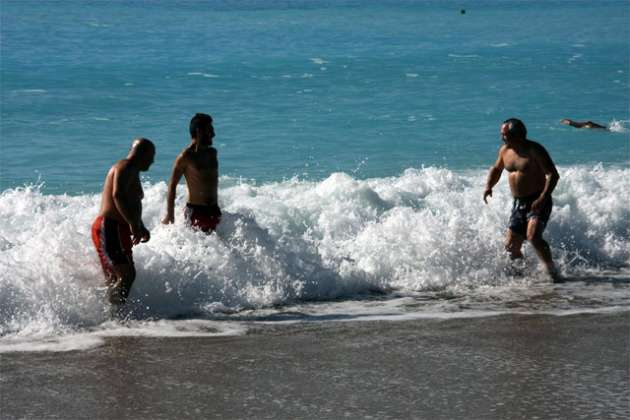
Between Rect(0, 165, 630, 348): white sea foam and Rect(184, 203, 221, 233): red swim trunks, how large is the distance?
0.34 feet

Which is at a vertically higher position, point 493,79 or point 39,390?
point 493,79

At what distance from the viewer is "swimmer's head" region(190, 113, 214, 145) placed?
912cm

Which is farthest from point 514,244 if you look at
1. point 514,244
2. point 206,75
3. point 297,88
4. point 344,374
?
point 206,75

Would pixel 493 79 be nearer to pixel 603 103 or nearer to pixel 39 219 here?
pixel 603 103

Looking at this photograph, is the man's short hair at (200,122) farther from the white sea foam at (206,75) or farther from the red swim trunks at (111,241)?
the white sea foam at (206,75)

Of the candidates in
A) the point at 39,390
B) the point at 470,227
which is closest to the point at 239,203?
the point at 470,227

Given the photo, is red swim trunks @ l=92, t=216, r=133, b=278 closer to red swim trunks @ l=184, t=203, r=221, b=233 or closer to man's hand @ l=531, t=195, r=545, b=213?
red swim trunks @ l=184, t=203, r=221, b=233

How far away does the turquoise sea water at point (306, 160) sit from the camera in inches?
358

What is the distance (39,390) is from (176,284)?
97.6 inches

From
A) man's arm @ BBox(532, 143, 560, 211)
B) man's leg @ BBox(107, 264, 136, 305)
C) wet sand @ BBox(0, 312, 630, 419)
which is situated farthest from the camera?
man's arm @ BBox(532, 143, 560, 211)

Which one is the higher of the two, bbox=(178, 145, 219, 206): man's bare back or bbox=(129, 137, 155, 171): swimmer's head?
bbox=(129, 137, 155, 171): swimmer's head

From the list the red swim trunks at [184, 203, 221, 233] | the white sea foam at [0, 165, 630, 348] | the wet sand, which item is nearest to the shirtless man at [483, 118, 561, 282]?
the white sea foam at [0, 165, 630, 348]

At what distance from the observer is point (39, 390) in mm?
6734

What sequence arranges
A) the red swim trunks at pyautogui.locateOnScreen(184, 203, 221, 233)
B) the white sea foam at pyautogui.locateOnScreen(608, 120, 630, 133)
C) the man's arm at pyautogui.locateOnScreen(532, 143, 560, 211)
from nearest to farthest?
the red swim trunks at pyautogui.locateOnScreen(184, 203, 221, 233) < the man's arm at pyautogui.locateOnScreen(532, 143, 560, 211) < the white sea foam at pyautogui.locateOnScreen(608, 120, 630, 133)
